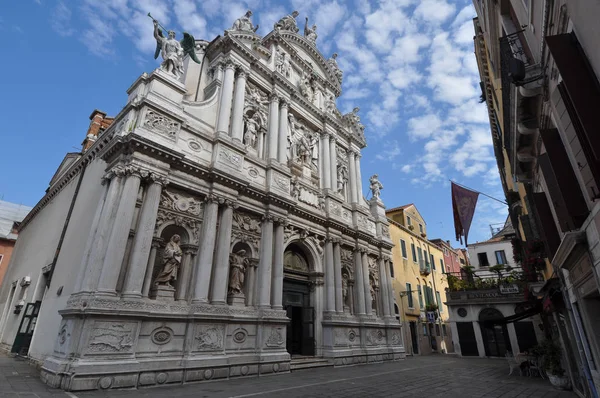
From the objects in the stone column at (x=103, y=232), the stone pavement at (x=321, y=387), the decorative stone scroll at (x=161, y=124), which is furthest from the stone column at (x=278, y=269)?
the stone column at (x=103, y=232)

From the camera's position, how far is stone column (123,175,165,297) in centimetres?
923

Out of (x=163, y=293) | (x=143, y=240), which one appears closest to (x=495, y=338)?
(x=163, y=293)

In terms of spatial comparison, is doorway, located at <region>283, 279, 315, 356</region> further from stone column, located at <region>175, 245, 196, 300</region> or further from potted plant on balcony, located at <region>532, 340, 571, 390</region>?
potted plant on balcony, located at <region>532, 340, 571, 390</region>

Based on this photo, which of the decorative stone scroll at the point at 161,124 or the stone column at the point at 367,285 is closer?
the decorative stone scroll at the point at 161,124

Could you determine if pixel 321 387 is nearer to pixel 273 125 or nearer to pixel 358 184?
pixel 273 125

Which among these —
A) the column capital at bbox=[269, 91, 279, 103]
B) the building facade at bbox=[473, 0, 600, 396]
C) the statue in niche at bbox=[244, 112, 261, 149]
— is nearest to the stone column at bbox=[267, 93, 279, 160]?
the column capital at bbox=[269, 91, 279, 103]

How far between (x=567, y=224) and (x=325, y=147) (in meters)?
14.6

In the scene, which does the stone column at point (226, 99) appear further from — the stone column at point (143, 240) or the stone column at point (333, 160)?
the stone column at point (333, 160)

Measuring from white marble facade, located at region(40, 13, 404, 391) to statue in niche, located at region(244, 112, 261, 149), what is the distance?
0.06 meters

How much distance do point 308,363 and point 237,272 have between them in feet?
16.1

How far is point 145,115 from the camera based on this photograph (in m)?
10.8

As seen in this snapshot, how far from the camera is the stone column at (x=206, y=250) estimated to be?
34.9 feet

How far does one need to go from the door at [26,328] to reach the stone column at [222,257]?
7770 millimetres

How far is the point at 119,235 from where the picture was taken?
9375mm
